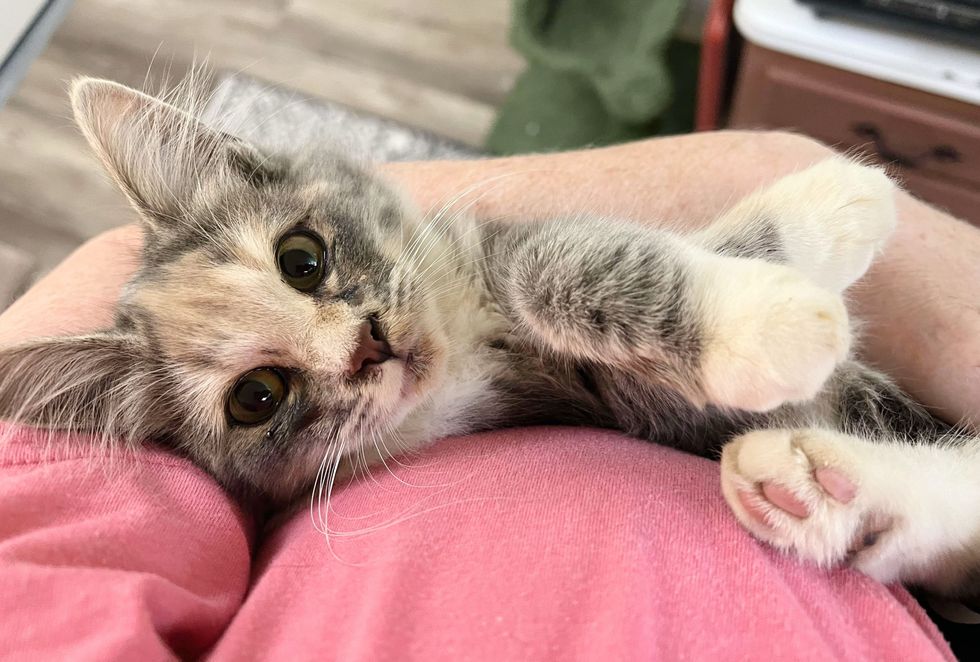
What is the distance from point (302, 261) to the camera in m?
0.94

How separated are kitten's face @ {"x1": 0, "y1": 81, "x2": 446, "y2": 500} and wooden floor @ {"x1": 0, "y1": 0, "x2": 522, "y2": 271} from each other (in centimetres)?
132

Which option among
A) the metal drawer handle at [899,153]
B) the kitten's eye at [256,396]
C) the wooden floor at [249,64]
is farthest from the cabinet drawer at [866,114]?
the kitten's eye at [256,396]

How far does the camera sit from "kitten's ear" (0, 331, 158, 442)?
851 mm

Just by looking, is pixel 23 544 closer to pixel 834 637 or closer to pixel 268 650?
pixel 268 650

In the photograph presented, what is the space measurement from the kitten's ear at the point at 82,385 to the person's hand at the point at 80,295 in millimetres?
111

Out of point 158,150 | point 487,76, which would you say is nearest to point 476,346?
point 158,150

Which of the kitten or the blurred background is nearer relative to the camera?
the kitten

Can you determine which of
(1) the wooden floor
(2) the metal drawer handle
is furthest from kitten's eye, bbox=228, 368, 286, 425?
(1) the wooden floor

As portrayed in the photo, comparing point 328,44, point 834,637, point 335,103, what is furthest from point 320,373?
point 328,44

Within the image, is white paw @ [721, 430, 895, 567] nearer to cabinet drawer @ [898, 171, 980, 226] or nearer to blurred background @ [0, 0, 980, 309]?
blurred background @ [0, 0, 980, 309]

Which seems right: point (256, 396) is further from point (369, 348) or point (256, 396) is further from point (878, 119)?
point (878, 119)

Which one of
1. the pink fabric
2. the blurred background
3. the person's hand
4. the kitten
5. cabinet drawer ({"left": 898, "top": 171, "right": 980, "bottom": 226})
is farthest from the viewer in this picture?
cabinet drawer ({"left": 898, "top": 171, "right": 980, "bottom": 226})

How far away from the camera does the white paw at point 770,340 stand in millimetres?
694

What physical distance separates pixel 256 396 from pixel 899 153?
1446 mm
